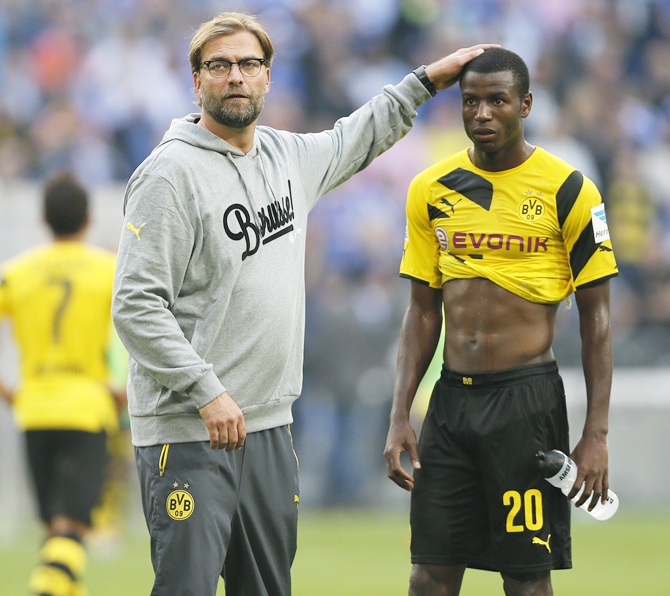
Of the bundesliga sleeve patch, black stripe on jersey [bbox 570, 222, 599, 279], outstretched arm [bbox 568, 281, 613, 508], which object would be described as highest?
the bundesliga sleeve patch

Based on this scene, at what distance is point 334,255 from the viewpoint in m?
14.8

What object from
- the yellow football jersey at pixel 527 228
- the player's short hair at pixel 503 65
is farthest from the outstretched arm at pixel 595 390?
the player's short hair at pixel 503 65

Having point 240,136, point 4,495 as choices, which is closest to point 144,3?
point 4,495

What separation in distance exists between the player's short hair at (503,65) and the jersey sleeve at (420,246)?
1.92ft

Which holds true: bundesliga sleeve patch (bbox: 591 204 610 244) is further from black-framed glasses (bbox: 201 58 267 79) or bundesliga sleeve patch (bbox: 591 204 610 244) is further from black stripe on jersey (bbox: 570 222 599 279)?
black-framed glasses (bbox: 201 58 267 79)

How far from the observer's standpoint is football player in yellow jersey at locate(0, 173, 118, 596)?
7766 mm

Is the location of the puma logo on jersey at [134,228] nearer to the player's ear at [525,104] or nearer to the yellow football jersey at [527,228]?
the yellow football jersey at [527,228]

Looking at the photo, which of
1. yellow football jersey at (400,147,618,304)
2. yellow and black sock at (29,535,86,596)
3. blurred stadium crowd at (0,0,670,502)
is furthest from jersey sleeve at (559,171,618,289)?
blurred stadium crowd at (0,0,670,502)

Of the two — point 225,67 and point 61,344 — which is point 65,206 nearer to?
point 61,344

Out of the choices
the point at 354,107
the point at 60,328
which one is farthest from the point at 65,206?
the point at 354,107

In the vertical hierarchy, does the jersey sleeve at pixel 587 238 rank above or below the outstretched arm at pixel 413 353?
above

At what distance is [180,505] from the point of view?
5.11 metres

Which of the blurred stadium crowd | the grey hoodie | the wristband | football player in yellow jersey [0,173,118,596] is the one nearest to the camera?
the grey hoodie

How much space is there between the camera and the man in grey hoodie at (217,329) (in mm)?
5008
